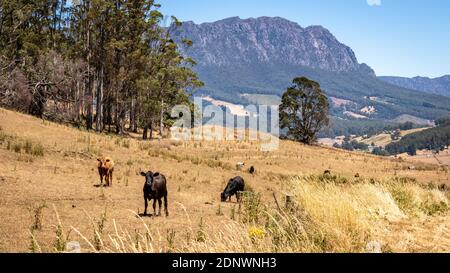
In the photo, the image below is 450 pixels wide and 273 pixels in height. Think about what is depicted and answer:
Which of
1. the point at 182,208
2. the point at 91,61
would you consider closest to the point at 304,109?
the point at 91,61

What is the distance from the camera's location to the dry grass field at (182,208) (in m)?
7.73

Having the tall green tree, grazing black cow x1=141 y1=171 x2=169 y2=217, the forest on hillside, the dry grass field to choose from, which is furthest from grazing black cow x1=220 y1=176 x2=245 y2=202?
the tall green tree

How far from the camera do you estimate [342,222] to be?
8289 mm

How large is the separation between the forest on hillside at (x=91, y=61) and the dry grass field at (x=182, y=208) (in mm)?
12344

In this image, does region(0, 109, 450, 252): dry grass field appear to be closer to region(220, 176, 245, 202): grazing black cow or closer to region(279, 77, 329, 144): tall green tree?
region(220, 176, 245, 202): grazing black cow

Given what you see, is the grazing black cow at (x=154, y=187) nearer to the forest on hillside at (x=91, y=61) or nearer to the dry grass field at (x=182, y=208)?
the dry grass field at (x=182, y=208)

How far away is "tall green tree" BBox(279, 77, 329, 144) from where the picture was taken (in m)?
77.3

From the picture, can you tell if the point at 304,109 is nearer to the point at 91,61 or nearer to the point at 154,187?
the point at 91,61

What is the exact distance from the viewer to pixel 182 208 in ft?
54.1

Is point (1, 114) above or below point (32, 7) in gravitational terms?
below

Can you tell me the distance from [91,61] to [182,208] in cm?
3487
